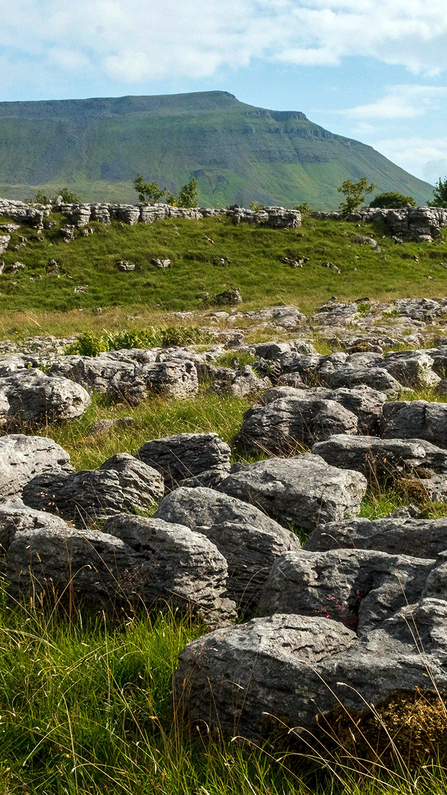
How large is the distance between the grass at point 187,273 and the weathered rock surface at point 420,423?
2286 cm

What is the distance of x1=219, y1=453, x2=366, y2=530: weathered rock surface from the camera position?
6.21 metres

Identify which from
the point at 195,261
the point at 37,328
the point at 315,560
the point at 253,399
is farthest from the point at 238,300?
the point at 315,560

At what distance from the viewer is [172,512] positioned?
19.0 feet

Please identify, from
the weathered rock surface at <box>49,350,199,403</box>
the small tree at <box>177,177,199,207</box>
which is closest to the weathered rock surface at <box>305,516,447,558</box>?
the weathered rock surface at <box>49,350,199,403</box>

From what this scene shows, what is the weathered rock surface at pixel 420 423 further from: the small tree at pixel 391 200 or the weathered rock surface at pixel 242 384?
the small tree at pixel 391 200

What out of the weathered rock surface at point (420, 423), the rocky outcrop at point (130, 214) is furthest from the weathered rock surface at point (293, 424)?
the rocky outcrop at point (130, 214)

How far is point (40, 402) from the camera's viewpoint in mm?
11547

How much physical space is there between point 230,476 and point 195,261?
42.6 m

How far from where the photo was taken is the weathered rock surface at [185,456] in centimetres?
790

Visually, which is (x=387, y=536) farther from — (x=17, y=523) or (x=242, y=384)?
(x=242, y=384)

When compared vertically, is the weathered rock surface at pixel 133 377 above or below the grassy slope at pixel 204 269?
below

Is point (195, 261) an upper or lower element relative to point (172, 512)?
upper

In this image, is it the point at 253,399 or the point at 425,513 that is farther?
the point at 253,399

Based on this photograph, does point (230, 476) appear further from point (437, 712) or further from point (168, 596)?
point (437, 712)
